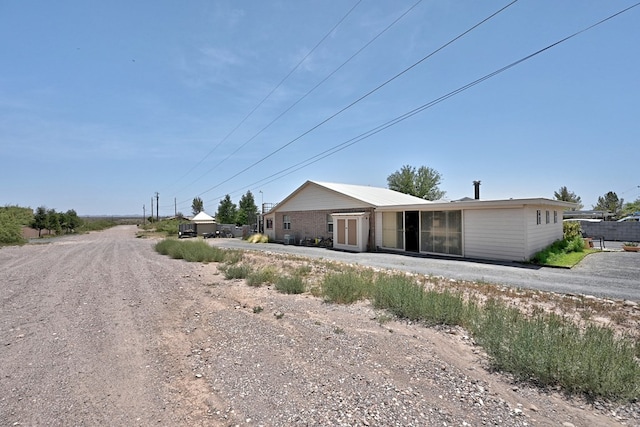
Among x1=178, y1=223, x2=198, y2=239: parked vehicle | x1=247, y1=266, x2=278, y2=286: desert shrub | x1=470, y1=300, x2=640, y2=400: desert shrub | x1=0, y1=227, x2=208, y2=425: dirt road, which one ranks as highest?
x1=178, y1=223, x2=198, y2=239: parked vehicle

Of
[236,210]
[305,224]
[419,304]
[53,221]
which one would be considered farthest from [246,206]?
[419,304]

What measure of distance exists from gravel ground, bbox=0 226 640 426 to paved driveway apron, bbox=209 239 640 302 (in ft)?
17.7

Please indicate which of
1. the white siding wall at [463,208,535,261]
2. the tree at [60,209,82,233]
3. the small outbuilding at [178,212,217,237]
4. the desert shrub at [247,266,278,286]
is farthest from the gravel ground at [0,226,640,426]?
the tree at [60,209,82,233]

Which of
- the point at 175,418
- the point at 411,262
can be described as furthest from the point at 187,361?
the point at 411,262

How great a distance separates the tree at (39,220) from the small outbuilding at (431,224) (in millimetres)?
36309

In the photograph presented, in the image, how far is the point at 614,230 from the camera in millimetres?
23594

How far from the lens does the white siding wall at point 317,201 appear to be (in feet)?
68.0

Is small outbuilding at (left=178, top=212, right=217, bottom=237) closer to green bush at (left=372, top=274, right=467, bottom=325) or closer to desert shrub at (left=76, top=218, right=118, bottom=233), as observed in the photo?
desert shrub at (left=76, top=218, right=118, bottom=233)

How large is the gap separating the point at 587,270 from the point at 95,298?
1553cm

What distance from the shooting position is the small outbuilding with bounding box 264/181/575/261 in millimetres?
13422

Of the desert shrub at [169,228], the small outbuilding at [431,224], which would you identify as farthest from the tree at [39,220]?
the small outbuilding at [431,224]

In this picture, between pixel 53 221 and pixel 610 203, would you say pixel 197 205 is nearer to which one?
pixel 53 221

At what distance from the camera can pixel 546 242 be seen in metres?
15.6

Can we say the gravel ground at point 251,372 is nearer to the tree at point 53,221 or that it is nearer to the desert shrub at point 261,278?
the desert shrub at point 261,278
